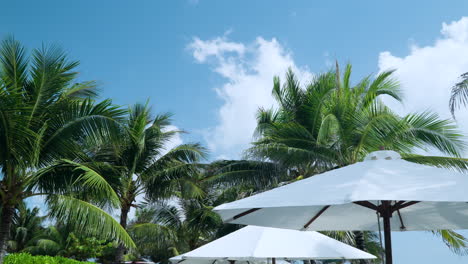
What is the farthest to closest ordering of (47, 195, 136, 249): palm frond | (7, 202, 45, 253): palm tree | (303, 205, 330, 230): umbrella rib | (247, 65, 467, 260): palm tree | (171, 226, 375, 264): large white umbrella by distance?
1. (7, 202, 45, 253): palm tree
2. (247, 65, 467, 260): palm tree
3. (47, 195, 136, 249): palm frond
4. (171, 226, 375, 264): large white umbrella
5. (303, 205, 330, 230): umbrella rib

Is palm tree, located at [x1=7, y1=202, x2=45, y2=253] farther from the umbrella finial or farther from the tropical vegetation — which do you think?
the umbrella finial

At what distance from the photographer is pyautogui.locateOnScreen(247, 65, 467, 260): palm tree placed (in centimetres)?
1124

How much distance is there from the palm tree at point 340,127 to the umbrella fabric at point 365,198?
4309 mm

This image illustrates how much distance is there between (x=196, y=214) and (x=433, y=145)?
38.3 feet

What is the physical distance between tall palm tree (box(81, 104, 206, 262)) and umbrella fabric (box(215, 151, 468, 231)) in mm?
11477

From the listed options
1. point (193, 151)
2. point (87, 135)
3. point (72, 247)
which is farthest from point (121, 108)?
point (72, 247)

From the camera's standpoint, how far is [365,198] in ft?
11.1

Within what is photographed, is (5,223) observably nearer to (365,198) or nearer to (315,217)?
(315,217)

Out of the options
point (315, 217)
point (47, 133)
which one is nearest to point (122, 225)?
point (47, 133)

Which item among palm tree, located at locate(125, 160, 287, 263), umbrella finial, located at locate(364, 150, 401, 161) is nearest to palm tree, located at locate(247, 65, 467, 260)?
palm tree, located at locate(125, 160, 287, 263)

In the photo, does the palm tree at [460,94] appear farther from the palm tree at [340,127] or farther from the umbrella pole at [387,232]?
the umbrella pole at [387,232]

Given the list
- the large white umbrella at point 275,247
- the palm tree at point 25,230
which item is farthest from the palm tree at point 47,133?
the palm tree at point 25,230

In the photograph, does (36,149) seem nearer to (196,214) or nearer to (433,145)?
(433,145)

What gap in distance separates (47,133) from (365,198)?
343 inches
